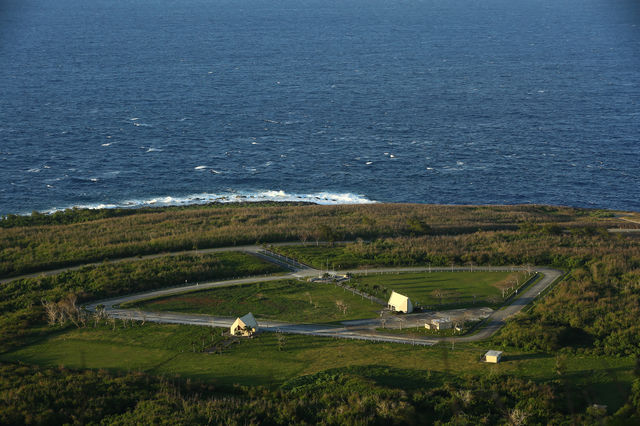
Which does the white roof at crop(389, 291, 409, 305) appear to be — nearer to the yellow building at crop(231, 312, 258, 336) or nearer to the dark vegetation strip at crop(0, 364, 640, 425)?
the dark vegetation strip at crop(0, 364, 640, 425)

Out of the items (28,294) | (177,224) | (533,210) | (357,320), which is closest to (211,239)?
(177,224)

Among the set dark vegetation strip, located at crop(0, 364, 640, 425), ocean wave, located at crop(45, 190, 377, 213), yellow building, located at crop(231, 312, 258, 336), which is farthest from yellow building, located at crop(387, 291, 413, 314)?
ocean wave, located at crop(45, 190, 377, 213)

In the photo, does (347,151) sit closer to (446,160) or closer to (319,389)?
(446,160)

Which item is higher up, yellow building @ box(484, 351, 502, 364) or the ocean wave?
yellow building @ box(484, 351, 502, 364)

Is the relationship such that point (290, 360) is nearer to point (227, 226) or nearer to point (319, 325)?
point (319, 325)

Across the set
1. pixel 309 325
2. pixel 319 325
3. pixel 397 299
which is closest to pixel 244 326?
pixel 309 325

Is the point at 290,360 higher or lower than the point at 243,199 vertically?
higher

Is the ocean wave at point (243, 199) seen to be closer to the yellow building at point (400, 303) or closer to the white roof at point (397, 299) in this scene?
the white roof at point (397, 299)

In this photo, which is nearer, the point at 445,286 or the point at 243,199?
the point at 445,286
